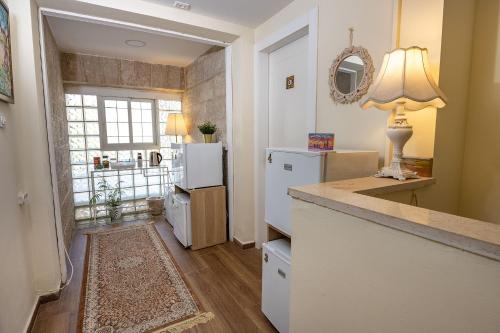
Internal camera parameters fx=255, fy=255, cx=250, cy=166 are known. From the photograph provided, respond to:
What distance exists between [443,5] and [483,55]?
1.26 ft

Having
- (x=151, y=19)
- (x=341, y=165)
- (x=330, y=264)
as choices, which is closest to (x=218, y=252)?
(x=341, y=165)

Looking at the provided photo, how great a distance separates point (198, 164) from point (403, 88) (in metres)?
2.05

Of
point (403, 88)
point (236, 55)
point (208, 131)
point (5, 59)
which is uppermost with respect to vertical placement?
point (236, 55)

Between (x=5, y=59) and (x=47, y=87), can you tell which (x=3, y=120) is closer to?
(x=5, y=59)

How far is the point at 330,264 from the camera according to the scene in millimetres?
878

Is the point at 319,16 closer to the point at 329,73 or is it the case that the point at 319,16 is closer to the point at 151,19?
the point at 329,73

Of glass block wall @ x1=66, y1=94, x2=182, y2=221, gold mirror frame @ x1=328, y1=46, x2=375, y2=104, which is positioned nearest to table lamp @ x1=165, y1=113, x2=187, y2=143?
glass block wall @ x1=66, y1=94, x2=182, y2=221

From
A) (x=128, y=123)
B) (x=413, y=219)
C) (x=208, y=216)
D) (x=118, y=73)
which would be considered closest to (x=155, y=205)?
(x=128, y=123)

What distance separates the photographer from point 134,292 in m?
1.99

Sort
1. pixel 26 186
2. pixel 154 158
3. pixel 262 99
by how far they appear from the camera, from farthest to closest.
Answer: pixel 154 158 < pixel 262 99 < pixel 26 186

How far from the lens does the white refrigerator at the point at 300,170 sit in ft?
4.26

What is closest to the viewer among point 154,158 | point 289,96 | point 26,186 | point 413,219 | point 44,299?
point 413,219

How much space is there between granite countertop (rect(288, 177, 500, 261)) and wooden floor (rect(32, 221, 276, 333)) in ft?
3.86

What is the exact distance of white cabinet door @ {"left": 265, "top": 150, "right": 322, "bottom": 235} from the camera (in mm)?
1338
